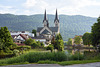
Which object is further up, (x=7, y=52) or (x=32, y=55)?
(x=32, y=55)

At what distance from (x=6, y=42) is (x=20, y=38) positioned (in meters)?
41.1

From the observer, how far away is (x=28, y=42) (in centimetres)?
6091

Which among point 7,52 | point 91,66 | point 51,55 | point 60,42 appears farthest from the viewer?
point 60,42

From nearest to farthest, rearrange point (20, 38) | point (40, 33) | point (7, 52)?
1. point (7, 52)
2. point (20, 38)
3. point (40, 33)

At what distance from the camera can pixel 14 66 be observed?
10664mm

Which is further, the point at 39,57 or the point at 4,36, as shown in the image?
the point at 4,36

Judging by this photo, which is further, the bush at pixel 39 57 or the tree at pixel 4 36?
the tree at pixel 4 36

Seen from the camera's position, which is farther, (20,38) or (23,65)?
(20,38)

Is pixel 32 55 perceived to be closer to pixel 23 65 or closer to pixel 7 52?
pixel 23 65

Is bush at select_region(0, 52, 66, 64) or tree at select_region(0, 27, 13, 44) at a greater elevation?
tree at select_region(0, 27, 13, 44)

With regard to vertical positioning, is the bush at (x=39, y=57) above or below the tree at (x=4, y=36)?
below

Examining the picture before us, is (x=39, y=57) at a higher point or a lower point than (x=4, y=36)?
lower

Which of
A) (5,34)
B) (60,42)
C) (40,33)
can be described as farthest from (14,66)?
(40,33)

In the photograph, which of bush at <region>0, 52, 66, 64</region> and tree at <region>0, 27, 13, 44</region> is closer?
bush at <region>0, 52, 66, 64</region>
